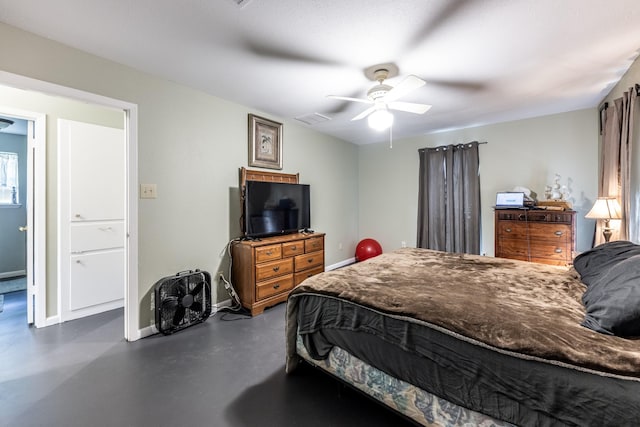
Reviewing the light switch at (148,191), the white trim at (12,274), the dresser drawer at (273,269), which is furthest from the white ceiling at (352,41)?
the white trim at (12,274)

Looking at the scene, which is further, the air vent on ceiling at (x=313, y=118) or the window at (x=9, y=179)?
the window at (x=9, y=179)

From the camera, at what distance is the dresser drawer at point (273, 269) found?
2.96 meters

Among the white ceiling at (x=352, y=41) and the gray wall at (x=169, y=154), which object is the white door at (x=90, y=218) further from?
the white ceiling at (x=352, y=41)

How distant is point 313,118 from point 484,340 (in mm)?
3284

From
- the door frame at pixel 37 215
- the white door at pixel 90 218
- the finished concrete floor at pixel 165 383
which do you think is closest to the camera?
the finished concrete floor at pixel 165 383

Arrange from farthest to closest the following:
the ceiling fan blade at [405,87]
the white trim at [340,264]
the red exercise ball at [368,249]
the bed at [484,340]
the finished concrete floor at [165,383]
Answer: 1. the red exercise ball at [368,249]
2. the white trim at [340,264]
3. the ceiling fan blade at [405,87]
4. the finished concrete floor at [165,383]
5. the bed at [484,340]

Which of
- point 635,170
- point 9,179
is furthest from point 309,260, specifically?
point 9,179

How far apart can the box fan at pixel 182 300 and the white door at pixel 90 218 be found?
583 millimetres

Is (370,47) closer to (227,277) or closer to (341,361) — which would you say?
(341,361)

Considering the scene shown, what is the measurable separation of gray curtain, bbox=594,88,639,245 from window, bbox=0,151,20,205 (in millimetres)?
7417

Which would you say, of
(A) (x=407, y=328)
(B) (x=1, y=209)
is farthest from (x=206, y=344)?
(B) (x=1, y=209)

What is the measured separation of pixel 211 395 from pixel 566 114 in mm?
4973

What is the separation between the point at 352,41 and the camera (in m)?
1.94

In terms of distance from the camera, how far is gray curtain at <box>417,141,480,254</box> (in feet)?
13.6
